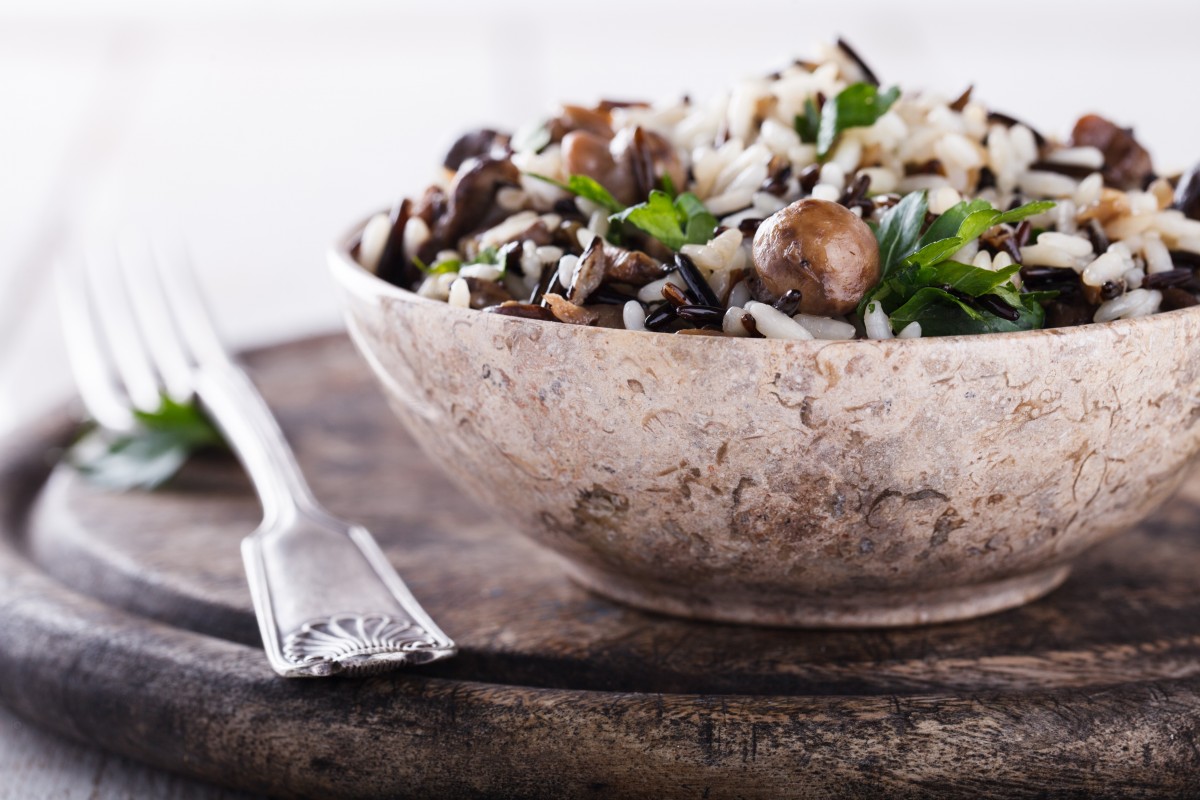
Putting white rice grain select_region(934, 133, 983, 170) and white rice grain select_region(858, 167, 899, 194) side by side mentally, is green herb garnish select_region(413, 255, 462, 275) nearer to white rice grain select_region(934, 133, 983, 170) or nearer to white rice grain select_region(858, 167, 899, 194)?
white rice grain select_region(858, 167, 899, 194)

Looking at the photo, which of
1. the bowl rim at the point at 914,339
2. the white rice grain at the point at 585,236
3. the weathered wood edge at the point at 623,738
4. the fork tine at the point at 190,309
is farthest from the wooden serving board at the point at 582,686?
the fork tine at the point at 190,309

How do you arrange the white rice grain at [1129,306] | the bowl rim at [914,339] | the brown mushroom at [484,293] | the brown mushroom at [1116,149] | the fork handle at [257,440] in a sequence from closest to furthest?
the bowl rim at [914,339]
the white rice grain at [1129,306]
the brown mushroom at [484,293]
the brown mushroom at [1116,149]
the fork handle at [257,440]

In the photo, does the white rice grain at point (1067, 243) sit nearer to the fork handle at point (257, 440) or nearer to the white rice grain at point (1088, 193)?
the white rice grain at point (1088, 193)

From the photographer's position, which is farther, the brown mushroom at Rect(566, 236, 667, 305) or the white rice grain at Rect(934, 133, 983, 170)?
the white rice grain at Rect(934, 133, 983, 170)

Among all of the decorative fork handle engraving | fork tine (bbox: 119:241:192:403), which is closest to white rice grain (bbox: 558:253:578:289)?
the decorative fork handle engraving

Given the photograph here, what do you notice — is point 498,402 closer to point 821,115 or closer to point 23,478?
point 821,115
